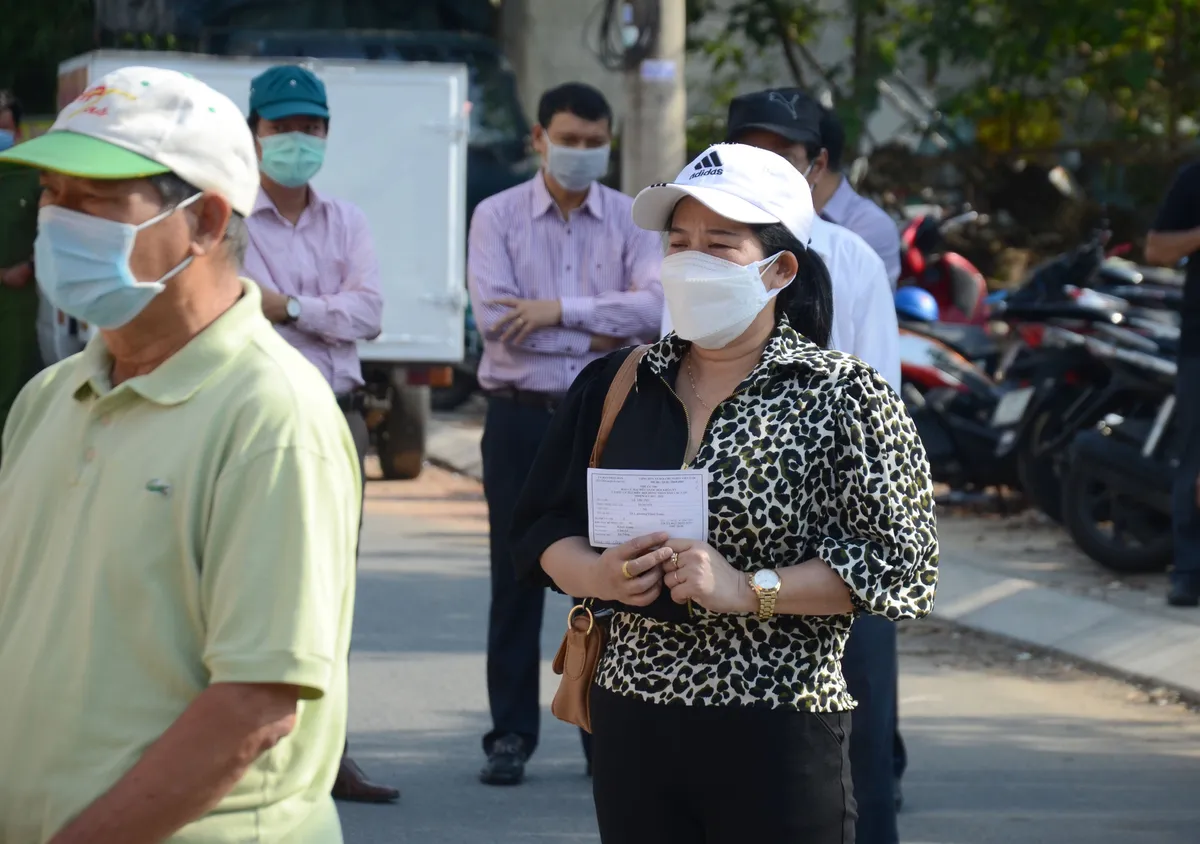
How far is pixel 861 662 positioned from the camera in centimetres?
448

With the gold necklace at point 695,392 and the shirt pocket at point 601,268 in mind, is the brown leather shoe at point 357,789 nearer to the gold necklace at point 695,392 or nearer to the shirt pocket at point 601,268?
the shirt pocket at point 601,268

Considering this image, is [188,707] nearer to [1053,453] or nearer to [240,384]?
[240,384]

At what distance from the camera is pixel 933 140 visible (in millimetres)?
16969

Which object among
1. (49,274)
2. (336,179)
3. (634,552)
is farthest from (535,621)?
(336,179)

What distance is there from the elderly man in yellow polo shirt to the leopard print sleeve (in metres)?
1.00

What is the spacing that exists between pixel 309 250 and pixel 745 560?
Result: 9.13 feet

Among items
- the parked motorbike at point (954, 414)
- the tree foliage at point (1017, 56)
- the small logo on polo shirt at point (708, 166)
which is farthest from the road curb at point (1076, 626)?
the tree foliage at point (1017, 56)

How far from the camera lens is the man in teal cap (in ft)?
18.0

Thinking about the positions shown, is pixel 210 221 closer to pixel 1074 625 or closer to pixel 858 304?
pixel 858 304

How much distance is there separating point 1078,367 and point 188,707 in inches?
302

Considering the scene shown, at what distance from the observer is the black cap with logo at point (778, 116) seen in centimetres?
475

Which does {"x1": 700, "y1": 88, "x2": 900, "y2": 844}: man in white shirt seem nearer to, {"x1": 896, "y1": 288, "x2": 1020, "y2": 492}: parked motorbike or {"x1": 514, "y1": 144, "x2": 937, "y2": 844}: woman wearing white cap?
{"x1": 514, "y1": 144, "x2": 937, "y2": 844}: woman wearing white cap

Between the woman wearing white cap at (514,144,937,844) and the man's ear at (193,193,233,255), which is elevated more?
the man's ear at (193,193,233,255)

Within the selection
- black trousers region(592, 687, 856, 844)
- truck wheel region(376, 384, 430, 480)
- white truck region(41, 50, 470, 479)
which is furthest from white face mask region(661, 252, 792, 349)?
truck wheel region(376, 384, 430, 480)
